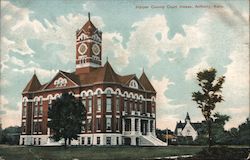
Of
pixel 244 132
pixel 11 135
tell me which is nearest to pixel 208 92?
pixel 244 132

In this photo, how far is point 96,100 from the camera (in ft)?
26.2

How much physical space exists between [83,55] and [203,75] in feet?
6.58

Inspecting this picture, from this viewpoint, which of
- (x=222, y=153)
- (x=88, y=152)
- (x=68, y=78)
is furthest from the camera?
(x=68, y=78)

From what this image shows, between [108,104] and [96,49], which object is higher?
[96,49]

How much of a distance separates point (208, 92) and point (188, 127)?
75 centimetres

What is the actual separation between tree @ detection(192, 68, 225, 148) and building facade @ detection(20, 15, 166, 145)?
76 cm

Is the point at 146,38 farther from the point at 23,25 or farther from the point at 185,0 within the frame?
→ the point at 23,25

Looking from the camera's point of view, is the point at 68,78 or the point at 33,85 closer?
the point at 33,85

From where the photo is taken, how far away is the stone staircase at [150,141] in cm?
762

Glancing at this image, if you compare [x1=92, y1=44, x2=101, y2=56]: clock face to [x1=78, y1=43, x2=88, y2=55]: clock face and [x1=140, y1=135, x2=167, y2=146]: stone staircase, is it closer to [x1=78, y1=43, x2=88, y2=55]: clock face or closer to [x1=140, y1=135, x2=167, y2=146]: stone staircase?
[x1=78, y1=43, x2=88, y2=55]: clock face

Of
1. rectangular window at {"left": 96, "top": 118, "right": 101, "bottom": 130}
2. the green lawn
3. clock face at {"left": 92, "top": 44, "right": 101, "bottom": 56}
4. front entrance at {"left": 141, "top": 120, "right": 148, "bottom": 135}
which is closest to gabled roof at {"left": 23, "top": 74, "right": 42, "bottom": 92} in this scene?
the green lawn

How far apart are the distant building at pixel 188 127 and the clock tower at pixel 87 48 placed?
5.51 ft

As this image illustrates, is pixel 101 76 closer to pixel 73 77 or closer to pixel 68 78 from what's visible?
pixel 73 77

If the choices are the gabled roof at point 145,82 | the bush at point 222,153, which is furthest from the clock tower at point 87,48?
the bush at point 222,153
